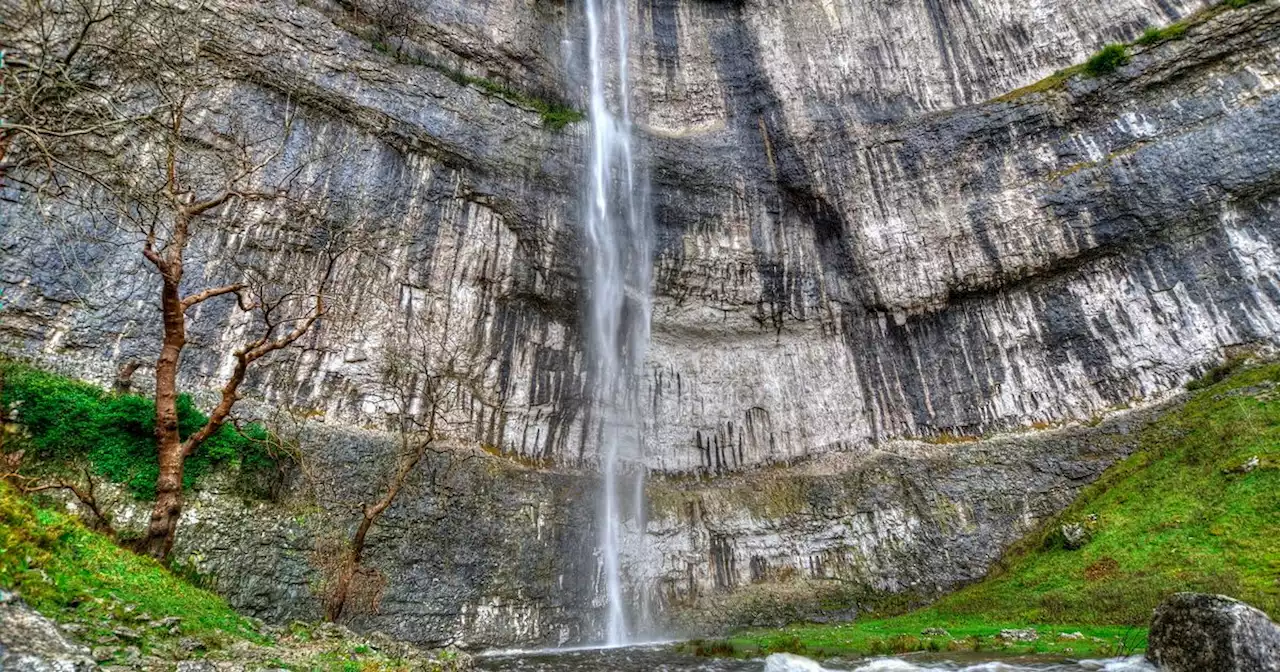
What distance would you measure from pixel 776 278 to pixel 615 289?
22.8 feet

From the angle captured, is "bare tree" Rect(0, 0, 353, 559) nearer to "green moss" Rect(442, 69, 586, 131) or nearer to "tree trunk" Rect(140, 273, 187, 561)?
"tree trunk" Rect(140, 273, 187, 561)

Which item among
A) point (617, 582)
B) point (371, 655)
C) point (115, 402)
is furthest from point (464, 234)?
point (371, 655)

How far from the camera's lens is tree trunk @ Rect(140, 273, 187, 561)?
394 inches

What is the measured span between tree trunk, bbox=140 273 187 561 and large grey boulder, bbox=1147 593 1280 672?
49.0 ft

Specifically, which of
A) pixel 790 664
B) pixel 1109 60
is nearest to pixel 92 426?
pixel 790 664

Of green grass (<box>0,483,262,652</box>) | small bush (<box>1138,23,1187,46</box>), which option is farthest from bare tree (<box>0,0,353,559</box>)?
small bush (<box>1138,23,1187,46</box>)

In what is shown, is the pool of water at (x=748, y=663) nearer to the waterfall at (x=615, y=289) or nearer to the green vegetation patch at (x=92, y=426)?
the waterfall at (x=615, y=289)

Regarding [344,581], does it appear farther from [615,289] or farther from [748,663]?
[615,289]

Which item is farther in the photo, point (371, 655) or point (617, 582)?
point (617, 582)

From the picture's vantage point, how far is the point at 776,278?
1079 inches

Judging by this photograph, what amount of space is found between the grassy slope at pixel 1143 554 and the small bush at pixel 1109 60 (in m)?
12.1

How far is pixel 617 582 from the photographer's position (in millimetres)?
21672

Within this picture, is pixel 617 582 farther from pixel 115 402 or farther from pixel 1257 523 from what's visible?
pixel 1257 523

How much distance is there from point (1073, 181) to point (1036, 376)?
7485mm
